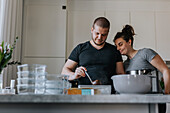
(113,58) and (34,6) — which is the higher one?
(34,6)

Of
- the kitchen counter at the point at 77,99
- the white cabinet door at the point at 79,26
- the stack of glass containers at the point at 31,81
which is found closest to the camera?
the kitchen counter at the point at 77,99

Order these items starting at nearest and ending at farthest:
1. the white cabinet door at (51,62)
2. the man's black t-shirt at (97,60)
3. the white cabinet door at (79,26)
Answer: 1. the man's black t-shirt at (97,60)
2. the white cabinet door at (51,62)
3. the white cabinet door at (79,26)

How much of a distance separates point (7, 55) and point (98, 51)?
101 centimetres

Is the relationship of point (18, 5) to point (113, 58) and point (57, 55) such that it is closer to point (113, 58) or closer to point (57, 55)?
point (57, 55)

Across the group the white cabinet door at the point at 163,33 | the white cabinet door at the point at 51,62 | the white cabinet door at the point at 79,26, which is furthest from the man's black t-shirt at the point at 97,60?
the white cabinet door at the point at 163,33

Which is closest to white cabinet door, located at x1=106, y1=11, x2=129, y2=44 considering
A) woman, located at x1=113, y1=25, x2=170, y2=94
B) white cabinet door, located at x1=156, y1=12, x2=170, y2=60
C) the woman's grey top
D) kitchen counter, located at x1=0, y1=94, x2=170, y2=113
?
white cabinet door, located at x1=156, y1=12, x2=170, y2=60

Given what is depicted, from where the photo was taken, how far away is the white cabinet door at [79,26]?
323 cm

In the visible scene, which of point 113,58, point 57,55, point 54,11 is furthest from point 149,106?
point 54,11

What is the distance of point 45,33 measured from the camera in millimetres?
3057

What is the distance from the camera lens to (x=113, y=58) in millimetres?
2045

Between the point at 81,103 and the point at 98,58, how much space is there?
4.12 ft

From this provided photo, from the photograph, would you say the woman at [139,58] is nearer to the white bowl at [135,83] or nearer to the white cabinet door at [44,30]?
the white bowl at [135,83]

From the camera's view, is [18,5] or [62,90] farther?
[18,5]

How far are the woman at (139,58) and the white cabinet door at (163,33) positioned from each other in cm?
130
